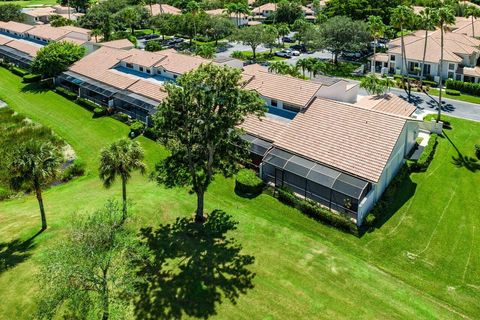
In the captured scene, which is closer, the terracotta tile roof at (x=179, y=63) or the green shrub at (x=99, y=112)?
the green shrub at (x=99, y=112)

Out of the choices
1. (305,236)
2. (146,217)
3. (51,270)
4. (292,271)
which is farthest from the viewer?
(146,217)

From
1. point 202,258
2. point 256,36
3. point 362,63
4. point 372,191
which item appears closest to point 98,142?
point 202,258

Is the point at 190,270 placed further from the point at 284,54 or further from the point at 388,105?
the point at 284,54

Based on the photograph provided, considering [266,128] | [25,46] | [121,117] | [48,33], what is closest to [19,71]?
[25,46]

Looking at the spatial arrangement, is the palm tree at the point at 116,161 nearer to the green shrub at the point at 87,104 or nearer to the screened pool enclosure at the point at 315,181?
the screened pool enclosure at the point at 315,181

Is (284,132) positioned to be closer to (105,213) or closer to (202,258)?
(202,258)

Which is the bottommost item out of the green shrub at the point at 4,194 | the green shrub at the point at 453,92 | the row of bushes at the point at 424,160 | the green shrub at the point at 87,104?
the green shrub at the point at 4,194

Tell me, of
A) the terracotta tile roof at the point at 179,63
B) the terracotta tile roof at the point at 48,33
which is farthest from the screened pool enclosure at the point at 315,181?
the terracotta tile roof at the point at 48,33
